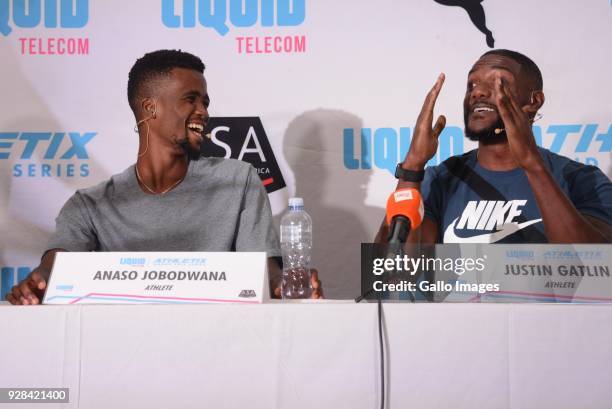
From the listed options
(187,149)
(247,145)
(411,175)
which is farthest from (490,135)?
(187,149)

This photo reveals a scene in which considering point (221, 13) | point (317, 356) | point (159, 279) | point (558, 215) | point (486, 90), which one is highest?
point (221, 13)

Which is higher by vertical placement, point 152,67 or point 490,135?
point 152,67

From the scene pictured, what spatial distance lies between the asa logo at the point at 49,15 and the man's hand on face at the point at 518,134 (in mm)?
1557

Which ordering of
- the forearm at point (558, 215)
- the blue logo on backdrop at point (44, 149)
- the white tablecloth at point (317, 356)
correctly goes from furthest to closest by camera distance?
the blue logo on backdrop at point (44, 149) → the forearm at point (558, 215) → the white tablecloth at point (317, 356)

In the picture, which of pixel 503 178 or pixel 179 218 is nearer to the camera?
pixel 179 218

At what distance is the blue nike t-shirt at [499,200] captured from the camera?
7.24 ft

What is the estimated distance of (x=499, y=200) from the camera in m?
2.29

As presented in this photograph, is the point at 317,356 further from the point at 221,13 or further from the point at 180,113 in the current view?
the point at 221,13

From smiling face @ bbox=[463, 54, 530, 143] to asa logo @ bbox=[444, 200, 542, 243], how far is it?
283mm

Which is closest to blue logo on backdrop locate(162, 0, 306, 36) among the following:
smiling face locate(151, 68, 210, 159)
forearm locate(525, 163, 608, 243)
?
smiling face locate(151, 68, 210, 159)

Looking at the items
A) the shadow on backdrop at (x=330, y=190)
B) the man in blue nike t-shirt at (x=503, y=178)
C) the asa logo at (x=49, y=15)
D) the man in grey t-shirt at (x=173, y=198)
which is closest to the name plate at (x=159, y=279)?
the man in grey t-shirt at (x=173, y=198)

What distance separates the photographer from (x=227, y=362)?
1.18m

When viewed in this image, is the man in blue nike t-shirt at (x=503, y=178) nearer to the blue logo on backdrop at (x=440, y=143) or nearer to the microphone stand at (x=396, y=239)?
the blue logo on backdrop at (x=440, y=143)

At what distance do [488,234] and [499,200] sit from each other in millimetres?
139
